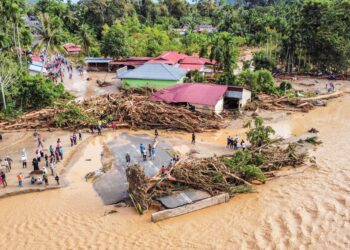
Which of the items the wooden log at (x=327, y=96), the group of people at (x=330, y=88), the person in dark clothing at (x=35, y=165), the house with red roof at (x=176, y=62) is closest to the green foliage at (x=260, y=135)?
the person in dark clothing at (x=35, y=165)

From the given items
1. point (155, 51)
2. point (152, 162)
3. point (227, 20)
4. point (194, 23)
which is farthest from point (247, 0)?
point (152, 162)

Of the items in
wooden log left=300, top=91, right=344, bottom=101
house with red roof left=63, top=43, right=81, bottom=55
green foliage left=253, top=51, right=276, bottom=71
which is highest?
house with red roof left=63, top=43, right=81, bottom=55

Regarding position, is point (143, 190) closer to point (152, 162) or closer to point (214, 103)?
point (152, 162)

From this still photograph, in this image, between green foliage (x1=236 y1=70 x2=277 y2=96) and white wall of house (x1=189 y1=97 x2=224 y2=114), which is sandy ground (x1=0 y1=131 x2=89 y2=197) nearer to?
white wall of house (x1=189 y1=97 x2=224 y2=114)

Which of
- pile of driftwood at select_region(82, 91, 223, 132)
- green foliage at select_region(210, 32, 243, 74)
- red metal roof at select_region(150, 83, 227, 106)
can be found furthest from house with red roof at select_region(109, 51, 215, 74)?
pile of driftwood at select_region(82, 91, 223, 132)

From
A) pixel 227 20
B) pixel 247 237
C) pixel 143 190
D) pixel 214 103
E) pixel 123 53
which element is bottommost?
pixel 247 237

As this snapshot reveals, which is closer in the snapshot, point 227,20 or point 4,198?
point 4,198
